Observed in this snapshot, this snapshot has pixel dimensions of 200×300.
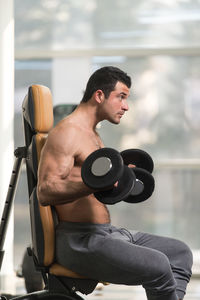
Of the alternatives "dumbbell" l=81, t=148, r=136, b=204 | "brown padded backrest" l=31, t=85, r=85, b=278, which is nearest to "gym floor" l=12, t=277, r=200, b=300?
"brown padded backrest" l=31, t=85, r=85, b=278

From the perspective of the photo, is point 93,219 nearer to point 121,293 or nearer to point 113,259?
point 113,259

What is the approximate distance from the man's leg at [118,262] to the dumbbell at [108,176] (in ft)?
0.71

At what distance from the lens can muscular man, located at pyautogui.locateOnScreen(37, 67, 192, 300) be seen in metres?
2.04

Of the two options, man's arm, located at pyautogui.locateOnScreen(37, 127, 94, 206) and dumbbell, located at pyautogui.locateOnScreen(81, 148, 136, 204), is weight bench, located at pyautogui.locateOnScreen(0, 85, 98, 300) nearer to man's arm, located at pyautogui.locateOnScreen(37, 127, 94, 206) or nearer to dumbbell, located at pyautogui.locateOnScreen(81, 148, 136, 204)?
man's arm, located at pyautogui.locateOnScreen(37, 127, 94, 206)

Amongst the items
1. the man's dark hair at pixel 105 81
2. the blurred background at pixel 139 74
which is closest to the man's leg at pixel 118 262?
the man's dark hair at pixel 105 81

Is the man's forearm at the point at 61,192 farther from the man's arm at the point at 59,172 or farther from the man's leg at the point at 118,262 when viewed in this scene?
Answer: the man's leg at the point at 118,262

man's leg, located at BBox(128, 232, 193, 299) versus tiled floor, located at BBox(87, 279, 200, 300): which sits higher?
man's leg, located at BBox(128, 232, 193, 299)

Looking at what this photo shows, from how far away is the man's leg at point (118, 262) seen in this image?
6.69 ft

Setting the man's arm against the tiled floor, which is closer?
the man's arm

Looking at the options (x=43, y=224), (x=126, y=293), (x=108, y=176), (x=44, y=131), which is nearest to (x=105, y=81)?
(x=44, y=131)

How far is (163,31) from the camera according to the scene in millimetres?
4516

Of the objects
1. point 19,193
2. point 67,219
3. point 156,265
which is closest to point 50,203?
point 67,219

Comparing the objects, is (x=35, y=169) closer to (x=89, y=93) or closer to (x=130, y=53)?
(x=89, y=93)

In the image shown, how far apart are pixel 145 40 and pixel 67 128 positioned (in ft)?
8.27
